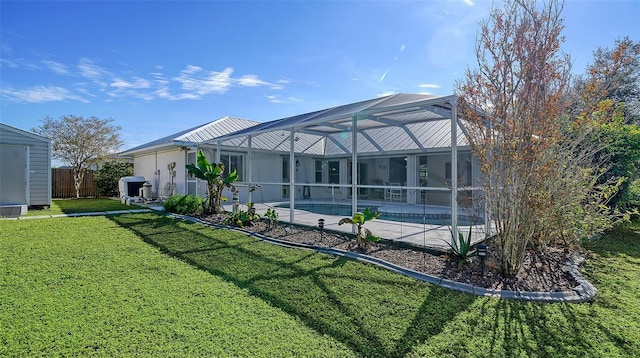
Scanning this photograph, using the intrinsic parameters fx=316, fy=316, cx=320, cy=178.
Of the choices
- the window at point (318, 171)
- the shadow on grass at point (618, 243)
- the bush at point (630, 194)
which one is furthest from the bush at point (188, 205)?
the bush at point (630, 194)

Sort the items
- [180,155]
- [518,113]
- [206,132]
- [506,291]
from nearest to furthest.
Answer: [506,291]
[518,113]
[180,155]
[206,132]

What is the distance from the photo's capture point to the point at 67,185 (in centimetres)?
2019

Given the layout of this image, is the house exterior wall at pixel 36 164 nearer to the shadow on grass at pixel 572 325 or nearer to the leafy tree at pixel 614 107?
the shadow on grass at pixel 572 325

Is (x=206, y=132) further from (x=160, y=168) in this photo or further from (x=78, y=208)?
(x=78, y=208)

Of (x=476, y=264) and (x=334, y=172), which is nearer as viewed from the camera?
(x=476, y=264)

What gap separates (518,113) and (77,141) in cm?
2350

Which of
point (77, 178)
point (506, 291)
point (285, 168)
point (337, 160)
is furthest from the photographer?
point (77, 178)

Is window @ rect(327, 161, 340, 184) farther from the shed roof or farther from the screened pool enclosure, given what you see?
the shed roof

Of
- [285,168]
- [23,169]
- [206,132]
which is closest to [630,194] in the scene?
[285,168]

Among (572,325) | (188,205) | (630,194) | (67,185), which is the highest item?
(67,185)

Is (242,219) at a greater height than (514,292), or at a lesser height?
greater

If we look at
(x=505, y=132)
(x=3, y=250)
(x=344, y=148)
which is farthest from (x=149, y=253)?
(x=344, y=148)

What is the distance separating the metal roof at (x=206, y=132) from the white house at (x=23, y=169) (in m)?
4.40

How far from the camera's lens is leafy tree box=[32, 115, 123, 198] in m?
19.6
